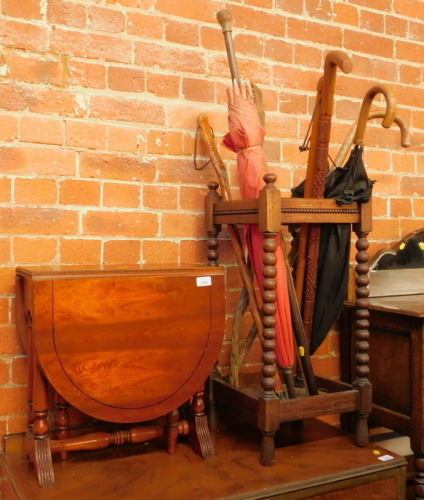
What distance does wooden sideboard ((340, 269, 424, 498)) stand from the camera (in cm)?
201

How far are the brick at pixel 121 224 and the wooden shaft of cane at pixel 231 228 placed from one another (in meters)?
0.29

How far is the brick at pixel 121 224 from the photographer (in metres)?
2.03

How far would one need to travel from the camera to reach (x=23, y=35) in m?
1.92

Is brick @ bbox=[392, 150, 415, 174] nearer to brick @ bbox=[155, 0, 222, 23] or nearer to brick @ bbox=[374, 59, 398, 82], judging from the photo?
brick @ bbox=[374, 59, 398, 82]

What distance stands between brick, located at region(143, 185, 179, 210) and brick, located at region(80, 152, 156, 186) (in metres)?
0.04

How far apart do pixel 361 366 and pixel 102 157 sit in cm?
116

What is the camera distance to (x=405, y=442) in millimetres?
2652

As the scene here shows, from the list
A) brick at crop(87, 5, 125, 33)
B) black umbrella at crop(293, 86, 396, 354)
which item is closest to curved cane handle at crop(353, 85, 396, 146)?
black umbrella at crop(293, 86, 396, 354)

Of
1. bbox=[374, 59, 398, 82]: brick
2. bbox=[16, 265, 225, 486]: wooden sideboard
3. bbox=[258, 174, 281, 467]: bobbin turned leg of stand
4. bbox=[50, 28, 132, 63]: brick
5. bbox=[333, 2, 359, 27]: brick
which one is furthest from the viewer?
bbox=[374, 59, 398, 82]: brick

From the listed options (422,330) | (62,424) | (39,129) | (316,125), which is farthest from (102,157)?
(422,330)

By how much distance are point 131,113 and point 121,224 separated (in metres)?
0.41

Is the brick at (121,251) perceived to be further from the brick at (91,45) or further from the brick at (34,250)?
the brick at (91,45)

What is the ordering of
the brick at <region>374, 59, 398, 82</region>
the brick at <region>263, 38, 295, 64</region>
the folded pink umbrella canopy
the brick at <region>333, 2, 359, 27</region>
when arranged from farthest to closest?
the brick at <region>374, 59, 398, 82</region>
the brick at <region>333, 2, 359, 27</region>
the brick at <region>263, 38, 295, 64</region>
the folded pink umbrella canopy

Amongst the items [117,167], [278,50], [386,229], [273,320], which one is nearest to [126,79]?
[117,167]
